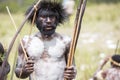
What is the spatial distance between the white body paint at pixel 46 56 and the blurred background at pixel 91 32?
3.14 meters

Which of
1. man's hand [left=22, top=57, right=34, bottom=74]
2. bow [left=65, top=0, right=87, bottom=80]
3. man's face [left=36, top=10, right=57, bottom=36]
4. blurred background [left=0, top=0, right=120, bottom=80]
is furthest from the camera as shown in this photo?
blurred background [left=0, top=0, right=120, bottom=80]

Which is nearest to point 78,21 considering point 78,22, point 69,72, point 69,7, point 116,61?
point 78,22

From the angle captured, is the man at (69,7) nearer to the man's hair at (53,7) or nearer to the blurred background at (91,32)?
the man's hair at (53,7)

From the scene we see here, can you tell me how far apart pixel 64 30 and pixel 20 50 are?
11041 millimetres

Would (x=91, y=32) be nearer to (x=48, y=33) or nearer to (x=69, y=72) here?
(x=48, y=33)

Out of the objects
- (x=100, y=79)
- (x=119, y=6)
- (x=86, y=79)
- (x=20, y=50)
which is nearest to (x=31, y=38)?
(x=20, y=50)

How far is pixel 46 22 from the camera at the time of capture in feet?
19.5

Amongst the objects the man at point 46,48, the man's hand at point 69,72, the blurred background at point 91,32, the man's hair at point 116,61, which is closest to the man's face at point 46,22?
the man at point 46,48

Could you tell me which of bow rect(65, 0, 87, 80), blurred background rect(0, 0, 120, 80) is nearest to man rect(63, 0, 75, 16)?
bow rect(65, 0, 87, 80)

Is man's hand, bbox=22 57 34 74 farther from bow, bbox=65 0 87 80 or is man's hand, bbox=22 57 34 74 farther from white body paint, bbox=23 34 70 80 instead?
bow, bbox=65 0 87 80

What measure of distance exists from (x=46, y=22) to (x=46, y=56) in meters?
0.33

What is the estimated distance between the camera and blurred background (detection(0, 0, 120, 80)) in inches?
471

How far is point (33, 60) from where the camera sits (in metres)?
5.92

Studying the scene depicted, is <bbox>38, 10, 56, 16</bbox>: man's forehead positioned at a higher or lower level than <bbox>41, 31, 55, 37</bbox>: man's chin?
higher
